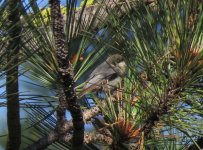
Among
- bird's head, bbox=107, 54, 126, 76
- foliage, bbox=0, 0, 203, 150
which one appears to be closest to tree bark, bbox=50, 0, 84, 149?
foliage, bbox=0, 0, 203, 150

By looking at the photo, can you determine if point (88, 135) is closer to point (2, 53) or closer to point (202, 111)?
point (202, 111)

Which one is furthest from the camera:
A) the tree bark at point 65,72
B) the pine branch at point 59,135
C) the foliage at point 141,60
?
the pine branch at point 59,135

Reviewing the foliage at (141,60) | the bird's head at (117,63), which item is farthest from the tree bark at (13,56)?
the bird's head at (117,63)

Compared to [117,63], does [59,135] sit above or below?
below

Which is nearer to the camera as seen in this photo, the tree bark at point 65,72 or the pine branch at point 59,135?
the tree bark at point 65,72

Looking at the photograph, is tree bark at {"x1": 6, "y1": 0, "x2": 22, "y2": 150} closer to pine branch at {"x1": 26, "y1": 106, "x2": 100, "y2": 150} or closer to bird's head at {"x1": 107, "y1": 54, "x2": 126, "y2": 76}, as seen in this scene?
pine branch at {"x1": 26, "y1": 106, "x2": 100, "y2": 150}

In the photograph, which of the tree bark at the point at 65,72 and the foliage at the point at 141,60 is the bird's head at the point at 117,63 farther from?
the tree bark at the point at 65,72

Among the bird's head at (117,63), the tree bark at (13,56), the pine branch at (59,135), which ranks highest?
the bird's head at (117,63)

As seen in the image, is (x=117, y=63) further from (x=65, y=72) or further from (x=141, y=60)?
(x=65, y=72)

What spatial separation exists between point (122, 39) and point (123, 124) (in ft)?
0.52

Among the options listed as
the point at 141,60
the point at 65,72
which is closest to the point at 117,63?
the point at 141,60

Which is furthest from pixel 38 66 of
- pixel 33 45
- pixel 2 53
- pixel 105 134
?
pixel 2 53

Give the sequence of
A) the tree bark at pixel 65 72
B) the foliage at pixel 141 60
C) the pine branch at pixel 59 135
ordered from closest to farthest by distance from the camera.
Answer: the tree bark at pixel 65 72, the foliage at pixel 141 60, the pine branch at pixel 59 135

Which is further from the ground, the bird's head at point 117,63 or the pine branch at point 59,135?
the bird's head at point 117,63
